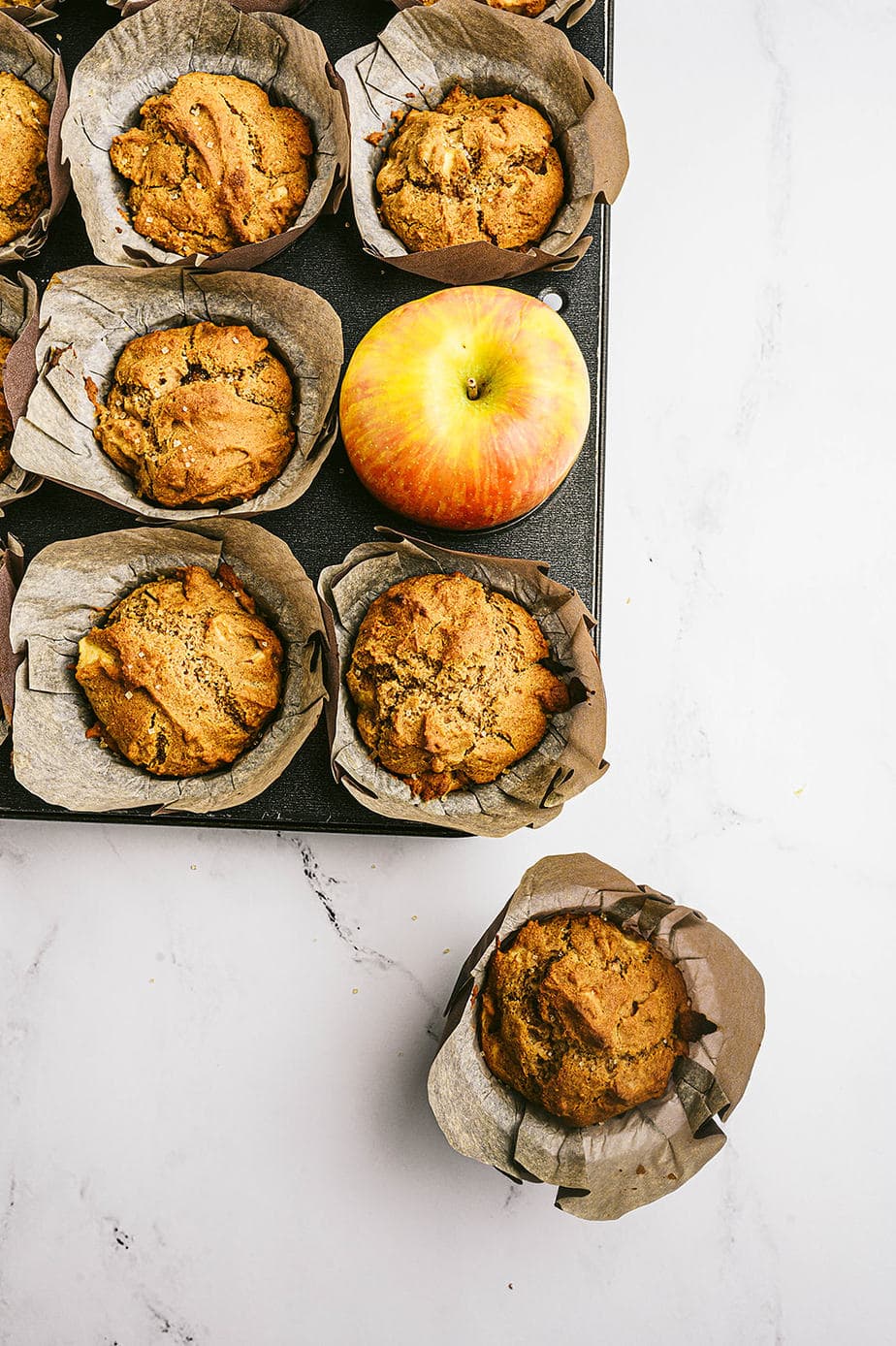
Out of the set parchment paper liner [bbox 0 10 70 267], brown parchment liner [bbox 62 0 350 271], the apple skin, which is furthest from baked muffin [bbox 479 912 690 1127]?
parchment paper liner [bbox 0 10 70 267]

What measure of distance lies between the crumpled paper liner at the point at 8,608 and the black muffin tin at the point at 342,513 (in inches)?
4.1

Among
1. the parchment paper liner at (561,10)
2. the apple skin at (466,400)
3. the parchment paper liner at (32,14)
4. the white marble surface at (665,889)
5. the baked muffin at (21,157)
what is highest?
the parchment paper liner at (561,10)

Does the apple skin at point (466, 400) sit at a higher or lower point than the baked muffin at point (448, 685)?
higher

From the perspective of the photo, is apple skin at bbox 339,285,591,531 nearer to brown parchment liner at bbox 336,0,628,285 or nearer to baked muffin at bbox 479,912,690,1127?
brown parchment liner at bbox 336,0,628,285

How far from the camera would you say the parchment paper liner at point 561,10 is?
5.56 feet

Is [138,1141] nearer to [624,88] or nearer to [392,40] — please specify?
[392,40]

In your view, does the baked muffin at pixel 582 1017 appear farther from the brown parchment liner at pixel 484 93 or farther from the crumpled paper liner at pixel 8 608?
the brown parchment liner at pixel 484 93

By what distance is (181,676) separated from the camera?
1.59 metres

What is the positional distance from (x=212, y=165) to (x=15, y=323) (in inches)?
17.7

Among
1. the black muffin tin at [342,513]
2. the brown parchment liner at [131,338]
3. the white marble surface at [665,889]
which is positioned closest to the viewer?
the brown parchment liner at [131,338]

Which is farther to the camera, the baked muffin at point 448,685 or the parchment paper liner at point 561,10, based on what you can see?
the parchment paper liner at point 561,10

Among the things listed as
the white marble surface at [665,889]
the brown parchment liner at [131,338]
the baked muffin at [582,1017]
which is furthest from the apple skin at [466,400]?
the baked muffin at [582,1017]

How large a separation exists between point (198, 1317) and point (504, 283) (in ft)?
6.42

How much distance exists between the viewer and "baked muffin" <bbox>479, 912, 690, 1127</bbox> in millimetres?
1533
